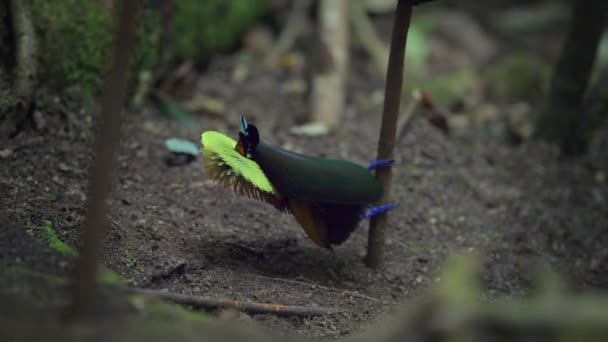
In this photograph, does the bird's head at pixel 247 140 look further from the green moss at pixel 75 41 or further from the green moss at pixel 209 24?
the green moss at pixel 209 24

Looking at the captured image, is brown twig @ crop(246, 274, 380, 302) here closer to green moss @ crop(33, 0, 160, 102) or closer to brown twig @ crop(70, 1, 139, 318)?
brown twig @ crop(70, 1, 139, 318)

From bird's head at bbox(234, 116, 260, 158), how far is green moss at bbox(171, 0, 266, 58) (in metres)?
2.70

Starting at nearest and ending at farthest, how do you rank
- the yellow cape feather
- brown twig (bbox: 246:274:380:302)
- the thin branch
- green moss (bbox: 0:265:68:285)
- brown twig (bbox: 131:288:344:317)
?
green moss (bbox: 0:265:68:285)
brown twig (bbox: 131:288:344:317)
the yellow cape feather
brown twig (bbox: 246:274:380:302)
the thin branch

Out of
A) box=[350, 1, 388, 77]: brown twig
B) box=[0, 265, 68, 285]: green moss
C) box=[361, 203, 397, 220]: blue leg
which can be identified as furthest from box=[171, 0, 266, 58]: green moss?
box=[0, 265, 68, 285]: green moss

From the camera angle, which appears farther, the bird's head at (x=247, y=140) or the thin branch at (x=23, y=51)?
the thin branch at (x=23, y=51)

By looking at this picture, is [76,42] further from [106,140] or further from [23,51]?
[106,140]

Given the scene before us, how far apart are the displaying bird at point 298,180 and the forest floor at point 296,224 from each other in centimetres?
37

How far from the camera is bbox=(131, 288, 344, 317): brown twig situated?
2615mm

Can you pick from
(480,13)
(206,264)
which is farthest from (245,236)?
(480,13)

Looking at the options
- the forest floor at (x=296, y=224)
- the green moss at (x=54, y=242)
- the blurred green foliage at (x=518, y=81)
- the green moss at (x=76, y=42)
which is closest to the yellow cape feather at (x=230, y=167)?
the forest floor at (x=296, y=224)

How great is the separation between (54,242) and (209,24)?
3.82 m

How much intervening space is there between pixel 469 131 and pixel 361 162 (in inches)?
66.2

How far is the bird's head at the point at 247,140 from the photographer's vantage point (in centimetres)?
318

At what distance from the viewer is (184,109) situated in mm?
5383
